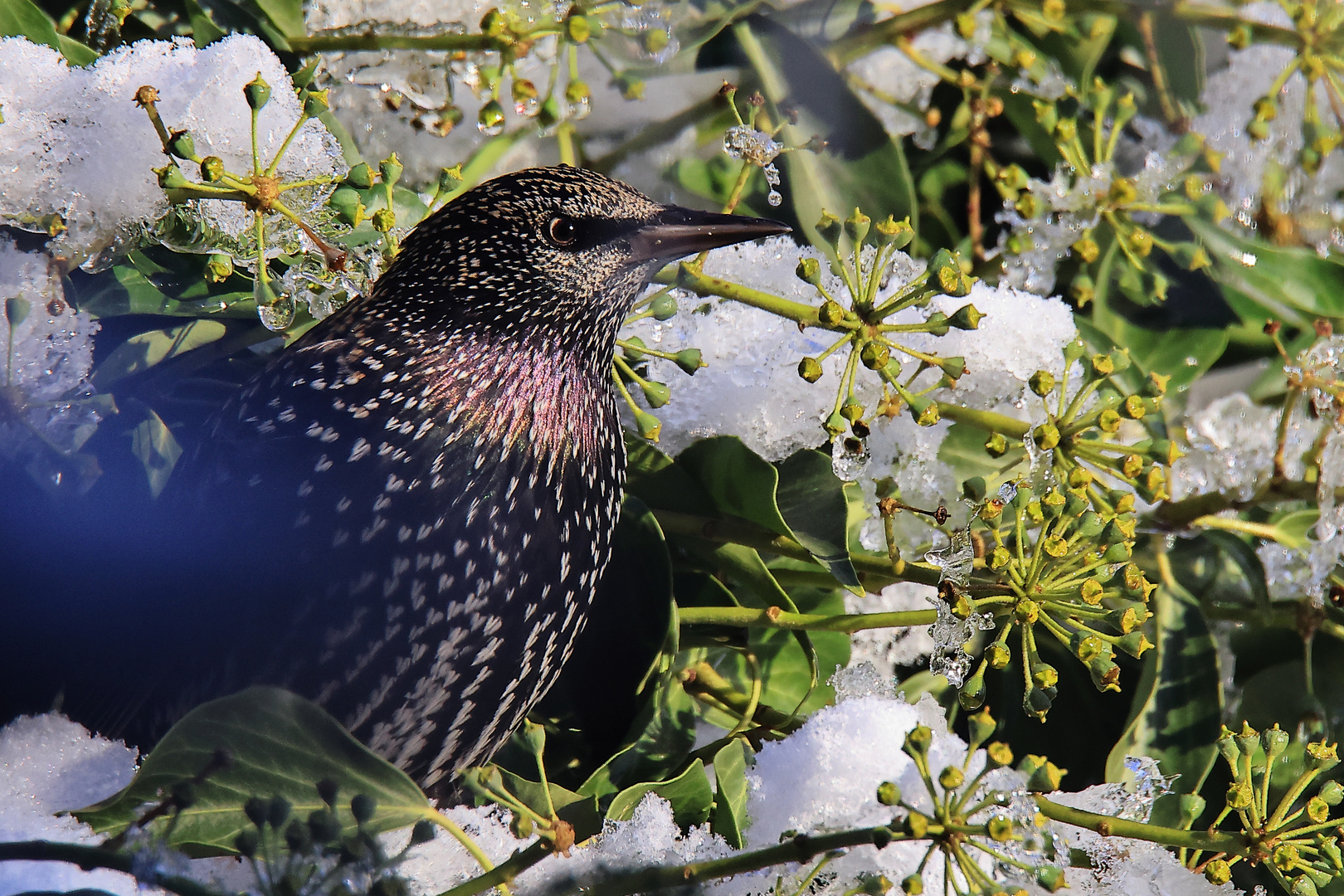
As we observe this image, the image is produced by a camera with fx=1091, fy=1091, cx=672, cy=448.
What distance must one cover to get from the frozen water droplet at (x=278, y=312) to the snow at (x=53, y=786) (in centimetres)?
28

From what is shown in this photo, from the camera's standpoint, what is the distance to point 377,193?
2.39 feet

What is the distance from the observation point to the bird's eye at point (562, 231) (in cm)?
79

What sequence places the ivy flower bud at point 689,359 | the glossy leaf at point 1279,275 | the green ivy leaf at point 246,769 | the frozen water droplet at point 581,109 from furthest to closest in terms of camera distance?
the glossy leaf at point 1279,275
the frozen water droplet at point 581,109
the ivy flower bud at point 689,359
the green ivy leaf at point 246,769

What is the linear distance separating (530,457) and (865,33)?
586mm

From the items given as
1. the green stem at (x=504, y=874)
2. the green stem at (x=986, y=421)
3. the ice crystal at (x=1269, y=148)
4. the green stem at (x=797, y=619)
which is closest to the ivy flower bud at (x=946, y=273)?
the green stem at (x=986, y=421)

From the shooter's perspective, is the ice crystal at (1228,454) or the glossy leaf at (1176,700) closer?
the glossy leaf at (1176,700)

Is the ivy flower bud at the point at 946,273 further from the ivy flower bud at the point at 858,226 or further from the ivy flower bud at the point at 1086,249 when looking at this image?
the ivy flower bud at the point at 1086,249

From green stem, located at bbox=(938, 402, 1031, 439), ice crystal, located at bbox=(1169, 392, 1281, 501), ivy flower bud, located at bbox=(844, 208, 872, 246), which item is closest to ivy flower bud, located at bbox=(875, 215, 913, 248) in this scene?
ivy flower bud, located at bbox=(844, 208, 872, 246)

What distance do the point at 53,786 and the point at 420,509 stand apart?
0.26 meters

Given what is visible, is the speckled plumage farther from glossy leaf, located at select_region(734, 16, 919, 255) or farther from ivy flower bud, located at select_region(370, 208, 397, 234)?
glossy leaf, located at select_region(734, 16, 919, 255)

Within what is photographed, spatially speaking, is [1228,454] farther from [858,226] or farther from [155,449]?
[155,449]

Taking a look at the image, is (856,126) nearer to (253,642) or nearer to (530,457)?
(530,457)

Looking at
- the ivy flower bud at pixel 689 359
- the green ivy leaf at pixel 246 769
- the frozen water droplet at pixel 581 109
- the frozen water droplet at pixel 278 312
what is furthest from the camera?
the frozen water droplet at pixel 581 109

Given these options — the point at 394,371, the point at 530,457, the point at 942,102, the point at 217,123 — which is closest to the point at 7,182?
the point at 217,123
